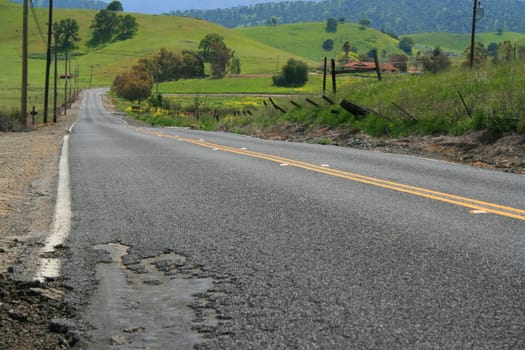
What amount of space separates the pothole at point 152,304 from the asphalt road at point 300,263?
0.5 inches

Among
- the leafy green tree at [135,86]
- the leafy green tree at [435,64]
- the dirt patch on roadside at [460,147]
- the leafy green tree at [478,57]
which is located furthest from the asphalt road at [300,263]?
the leafy green tree at [135,86]

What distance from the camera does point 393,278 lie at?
16.0 feet

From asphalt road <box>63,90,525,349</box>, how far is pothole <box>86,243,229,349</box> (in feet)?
0.04

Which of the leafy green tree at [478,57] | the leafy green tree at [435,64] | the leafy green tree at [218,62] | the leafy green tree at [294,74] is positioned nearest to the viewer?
the leafy green tree at [478,57]

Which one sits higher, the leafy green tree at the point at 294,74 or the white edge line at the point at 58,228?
the leafy green tree at the point at 294,74

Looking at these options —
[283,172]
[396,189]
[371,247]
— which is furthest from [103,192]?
[371,247]

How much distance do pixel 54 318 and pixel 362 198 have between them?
503 centimetres

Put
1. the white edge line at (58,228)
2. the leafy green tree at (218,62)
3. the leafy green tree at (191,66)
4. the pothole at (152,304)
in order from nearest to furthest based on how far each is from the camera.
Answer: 1. the pothole at (152,304)
2. the white edge line at (58,228)
3. the leafy green tree at (218,62)
4. the leafy green tree at (191,66)

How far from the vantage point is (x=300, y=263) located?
17.5ft

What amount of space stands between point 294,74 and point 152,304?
142 metres

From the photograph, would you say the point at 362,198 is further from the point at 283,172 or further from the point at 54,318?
the point at 54,318

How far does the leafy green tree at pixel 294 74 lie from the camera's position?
143100 millimetres

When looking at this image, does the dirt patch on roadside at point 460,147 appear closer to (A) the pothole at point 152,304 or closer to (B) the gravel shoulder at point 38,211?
(B) the gravel shoulder at point 38,211

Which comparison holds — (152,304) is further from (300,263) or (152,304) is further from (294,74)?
(294,74)
